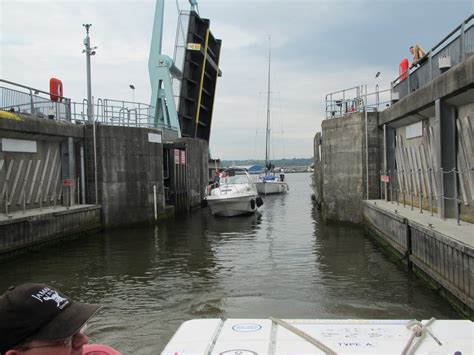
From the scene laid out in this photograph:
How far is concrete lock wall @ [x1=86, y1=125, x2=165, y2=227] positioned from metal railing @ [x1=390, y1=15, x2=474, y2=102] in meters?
10.5

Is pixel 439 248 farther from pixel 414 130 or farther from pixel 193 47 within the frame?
pixel 193 47

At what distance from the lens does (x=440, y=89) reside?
10219mm

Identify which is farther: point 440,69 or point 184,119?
point 184,119

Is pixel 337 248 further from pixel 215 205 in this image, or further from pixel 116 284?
pixel 215 205

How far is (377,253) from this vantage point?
13.0 m

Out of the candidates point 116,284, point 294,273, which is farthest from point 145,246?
point 294,273

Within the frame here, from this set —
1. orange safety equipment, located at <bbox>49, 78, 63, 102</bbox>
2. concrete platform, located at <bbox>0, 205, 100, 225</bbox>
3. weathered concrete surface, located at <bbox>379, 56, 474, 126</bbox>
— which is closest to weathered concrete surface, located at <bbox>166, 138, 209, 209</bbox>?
orange safety equipment, located at <bbox>49, 78, 63, 102</bbox>

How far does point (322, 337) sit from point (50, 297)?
2.37 meters

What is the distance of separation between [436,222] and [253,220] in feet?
40.7

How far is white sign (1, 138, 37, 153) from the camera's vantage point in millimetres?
14034

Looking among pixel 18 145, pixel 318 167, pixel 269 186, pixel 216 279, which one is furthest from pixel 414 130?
pixel 269 186

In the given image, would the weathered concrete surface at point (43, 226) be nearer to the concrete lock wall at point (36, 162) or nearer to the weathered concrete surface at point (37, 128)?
the concrete lock wall at point (36, 162)

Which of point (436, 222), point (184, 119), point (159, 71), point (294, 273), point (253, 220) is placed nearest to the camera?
Result: point (436, 222)

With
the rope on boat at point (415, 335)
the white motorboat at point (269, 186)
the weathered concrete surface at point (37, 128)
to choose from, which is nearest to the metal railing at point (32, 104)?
the weathered concrete surface at point (37, 128)
